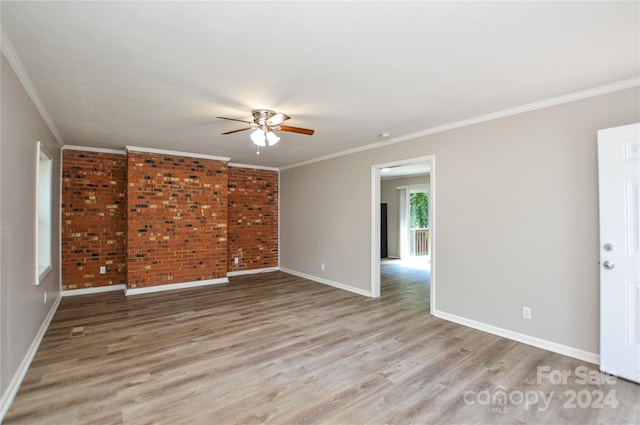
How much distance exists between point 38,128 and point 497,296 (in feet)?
17.0

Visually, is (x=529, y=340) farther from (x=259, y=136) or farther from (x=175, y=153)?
(x=175, y=153)

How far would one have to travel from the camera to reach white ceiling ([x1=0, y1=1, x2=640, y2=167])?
1.70 metres

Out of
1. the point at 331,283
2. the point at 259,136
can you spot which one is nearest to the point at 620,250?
the point at 259,136

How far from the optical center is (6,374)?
2.11 meters

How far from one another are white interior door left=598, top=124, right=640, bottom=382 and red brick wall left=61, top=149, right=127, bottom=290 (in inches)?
254

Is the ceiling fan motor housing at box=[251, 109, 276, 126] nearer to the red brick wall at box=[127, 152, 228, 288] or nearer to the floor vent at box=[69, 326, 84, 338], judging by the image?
the red brick wall at box=[127, 152, 228, 288]

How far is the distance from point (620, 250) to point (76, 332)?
17.5 feet

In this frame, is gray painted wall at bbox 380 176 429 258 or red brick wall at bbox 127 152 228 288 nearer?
red brick wall at bbox 127 152 228 288

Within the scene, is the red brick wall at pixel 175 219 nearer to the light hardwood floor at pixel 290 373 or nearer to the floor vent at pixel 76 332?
the light hardwood floor at pixel 290 373

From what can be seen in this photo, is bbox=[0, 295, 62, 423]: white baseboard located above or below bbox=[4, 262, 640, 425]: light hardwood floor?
above

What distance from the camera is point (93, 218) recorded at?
5141 millimetres

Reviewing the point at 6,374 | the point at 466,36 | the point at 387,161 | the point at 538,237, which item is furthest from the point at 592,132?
the point at 6,374

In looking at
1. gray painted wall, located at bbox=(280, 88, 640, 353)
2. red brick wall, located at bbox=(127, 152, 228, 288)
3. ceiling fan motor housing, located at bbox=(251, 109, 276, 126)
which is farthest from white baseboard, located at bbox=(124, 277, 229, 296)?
gray painted wall, located at bbox=(280, 88, 640, 353)

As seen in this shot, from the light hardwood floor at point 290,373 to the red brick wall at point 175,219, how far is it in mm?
1122
